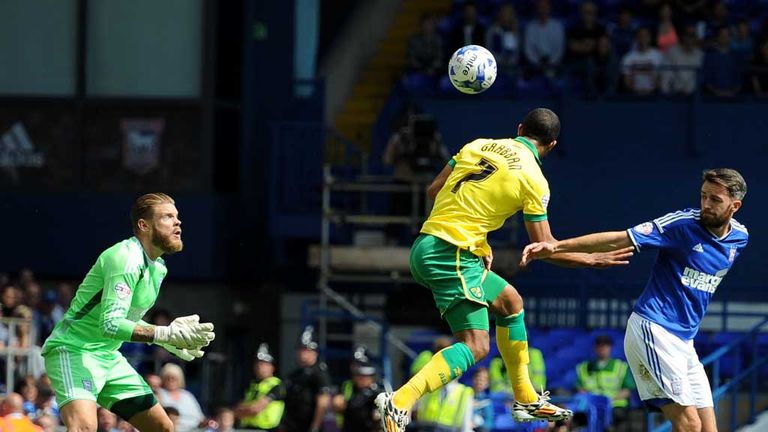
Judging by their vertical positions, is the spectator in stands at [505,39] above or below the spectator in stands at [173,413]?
above

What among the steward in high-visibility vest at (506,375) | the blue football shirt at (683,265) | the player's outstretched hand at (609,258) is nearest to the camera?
the player's outstretched hand at (609,258)

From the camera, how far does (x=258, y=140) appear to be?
21.9 meters

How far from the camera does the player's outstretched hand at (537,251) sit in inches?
401

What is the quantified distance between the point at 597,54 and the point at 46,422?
9308 mm

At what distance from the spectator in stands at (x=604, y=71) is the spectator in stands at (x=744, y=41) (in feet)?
5.31

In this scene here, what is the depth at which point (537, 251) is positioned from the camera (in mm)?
10211

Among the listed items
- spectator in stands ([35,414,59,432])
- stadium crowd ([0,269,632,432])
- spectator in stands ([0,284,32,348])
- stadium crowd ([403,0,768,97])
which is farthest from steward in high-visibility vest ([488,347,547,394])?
spectator in stands ([0,284,32,348])

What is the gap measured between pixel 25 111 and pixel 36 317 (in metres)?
4.00

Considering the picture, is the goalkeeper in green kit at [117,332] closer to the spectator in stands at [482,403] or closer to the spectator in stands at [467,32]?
the spectator in stands at [482,403]

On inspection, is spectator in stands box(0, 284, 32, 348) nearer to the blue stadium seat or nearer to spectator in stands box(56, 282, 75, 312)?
spectator in stands box(56, 282, 75, 312)

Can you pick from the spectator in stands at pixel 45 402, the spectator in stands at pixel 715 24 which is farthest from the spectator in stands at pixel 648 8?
the spectator in stands at pixel 45 402

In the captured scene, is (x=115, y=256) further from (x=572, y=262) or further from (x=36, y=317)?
(x=36, y=317)

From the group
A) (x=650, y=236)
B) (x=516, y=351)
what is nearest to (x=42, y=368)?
(x=516, y=351)

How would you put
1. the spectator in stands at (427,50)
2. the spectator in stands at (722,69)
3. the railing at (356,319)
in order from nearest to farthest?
the railing at (356,319)
the spectator in stands at (722,69)
the spectator in stands at (427,50)
